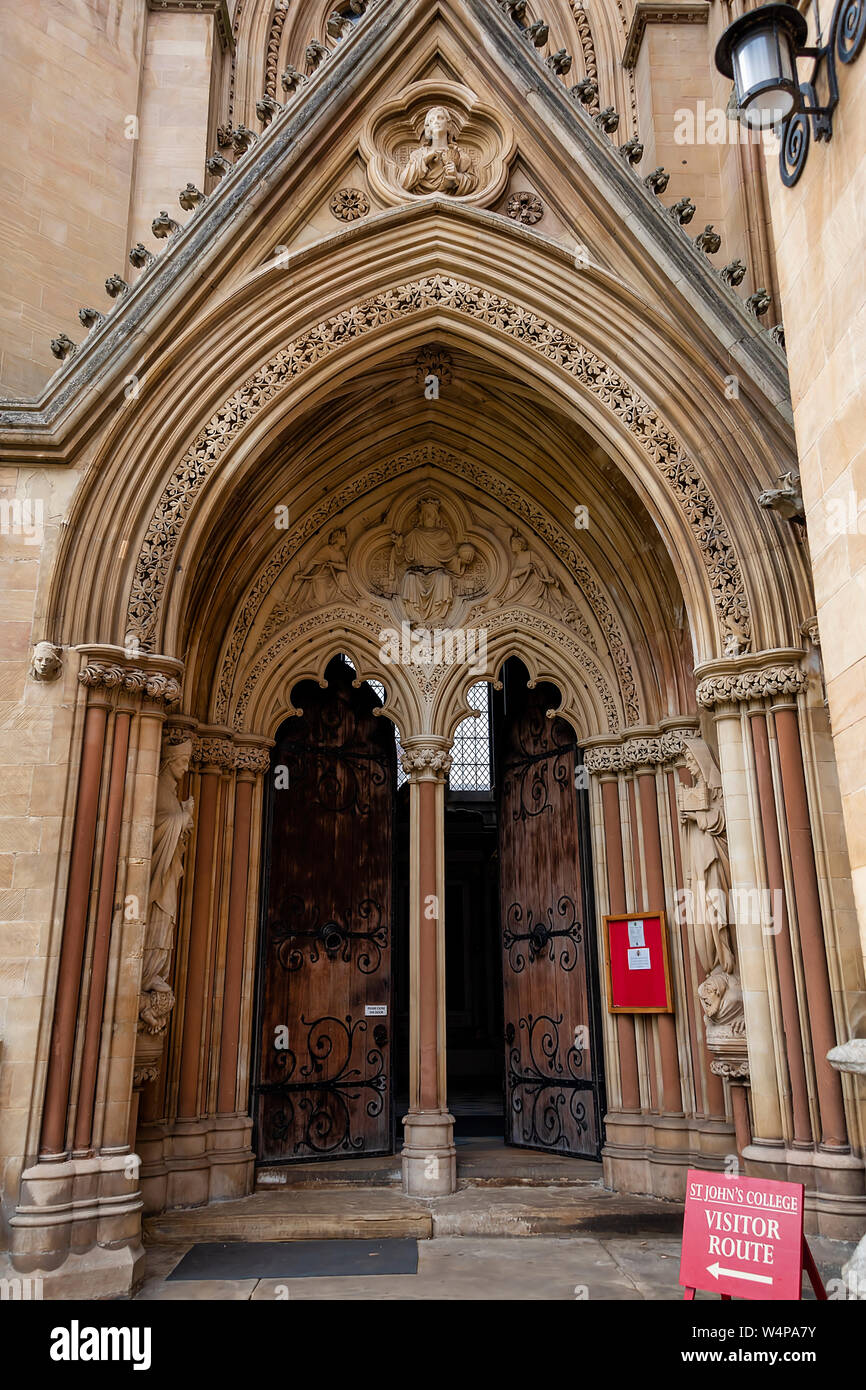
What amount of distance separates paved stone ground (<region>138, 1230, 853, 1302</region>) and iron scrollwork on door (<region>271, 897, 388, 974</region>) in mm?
2416

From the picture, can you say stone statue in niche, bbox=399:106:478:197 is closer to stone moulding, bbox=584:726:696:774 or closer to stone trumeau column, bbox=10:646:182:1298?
stone trumeau column, bbox=10:646:182:1298

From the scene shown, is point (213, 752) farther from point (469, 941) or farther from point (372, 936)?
point (469, 941)

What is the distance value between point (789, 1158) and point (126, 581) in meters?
4.95

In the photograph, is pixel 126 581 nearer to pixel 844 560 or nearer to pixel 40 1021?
pixel 40 1021

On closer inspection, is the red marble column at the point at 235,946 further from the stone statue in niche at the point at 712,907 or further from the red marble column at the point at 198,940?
the stone statue in niche at the point at 712,907

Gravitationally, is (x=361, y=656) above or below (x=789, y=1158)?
above

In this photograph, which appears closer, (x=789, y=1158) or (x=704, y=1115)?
(x=789, y=1158)

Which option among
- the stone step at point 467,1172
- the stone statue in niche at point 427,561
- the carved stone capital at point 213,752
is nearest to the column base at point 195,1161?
the stone step at point 467,1172

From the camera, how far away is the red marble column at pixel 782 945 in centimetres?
557

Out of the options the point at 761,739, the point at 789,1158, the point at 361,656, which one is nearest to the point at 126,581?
the point at 361,656

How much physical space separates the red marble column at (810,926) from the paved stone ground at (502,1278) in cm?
66

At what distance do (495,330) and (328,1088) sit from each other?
5694mm

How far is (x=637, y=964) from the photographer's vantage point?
23.9 feet

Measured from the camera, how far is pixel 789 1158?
548cm
